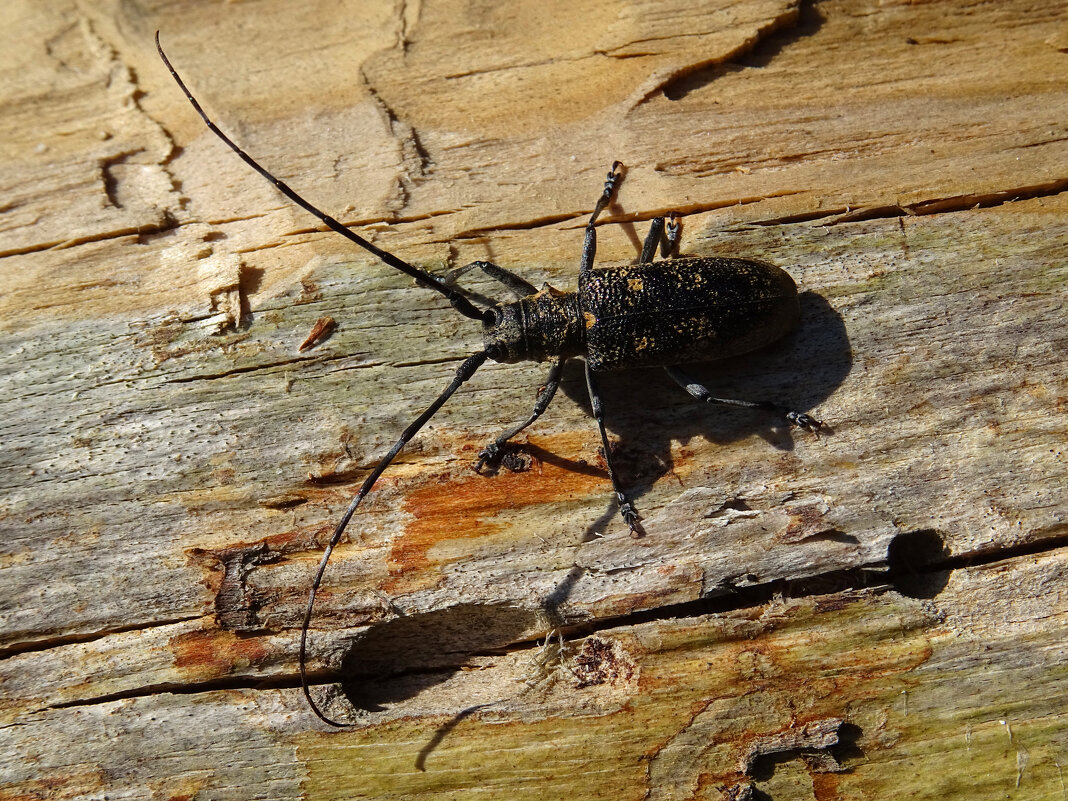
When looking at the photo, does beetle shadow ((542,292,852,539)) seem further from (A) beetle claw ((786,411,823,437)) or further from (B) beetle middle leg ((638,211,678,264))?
(B) beetle middle leg ((638,211,678,264))

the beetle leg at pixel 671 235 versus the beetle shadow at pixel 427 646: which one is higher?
the beetle leg at pixel 671 235

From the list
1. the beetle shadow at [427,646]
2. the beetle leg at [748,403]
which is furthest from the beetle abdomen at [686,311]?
the beetle shadow at [427,646]

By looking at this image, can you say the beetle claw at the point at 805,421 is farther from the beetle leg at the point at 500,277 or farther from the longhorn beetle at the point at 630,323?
the beetle leg at the point at 500,277

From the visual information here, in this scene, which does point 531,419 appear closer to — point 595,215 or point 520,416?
point 520,416

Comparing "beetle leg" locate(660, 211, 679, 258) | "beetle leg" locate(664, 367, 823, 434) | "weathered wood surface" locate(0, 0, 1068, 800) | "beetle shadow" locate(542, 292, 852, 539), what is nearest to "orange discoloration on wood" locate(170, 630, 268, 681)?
"weathered wood surface" locate(0, 0, 1068, 800)

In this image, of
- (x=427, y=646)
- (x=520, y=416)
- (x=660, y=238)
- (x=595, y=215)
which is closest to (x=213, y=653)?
(x=427, y=646)

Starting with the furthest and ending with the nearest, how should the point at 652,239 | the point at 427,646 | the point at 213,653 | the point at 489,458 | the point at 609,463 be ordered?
the point at 652,239
the point at 489,458
the point at 609,463
the point at 427,646
the point at 213,653

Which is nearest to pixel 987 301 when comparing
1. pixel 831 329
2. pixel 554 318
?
pixel 831 329
